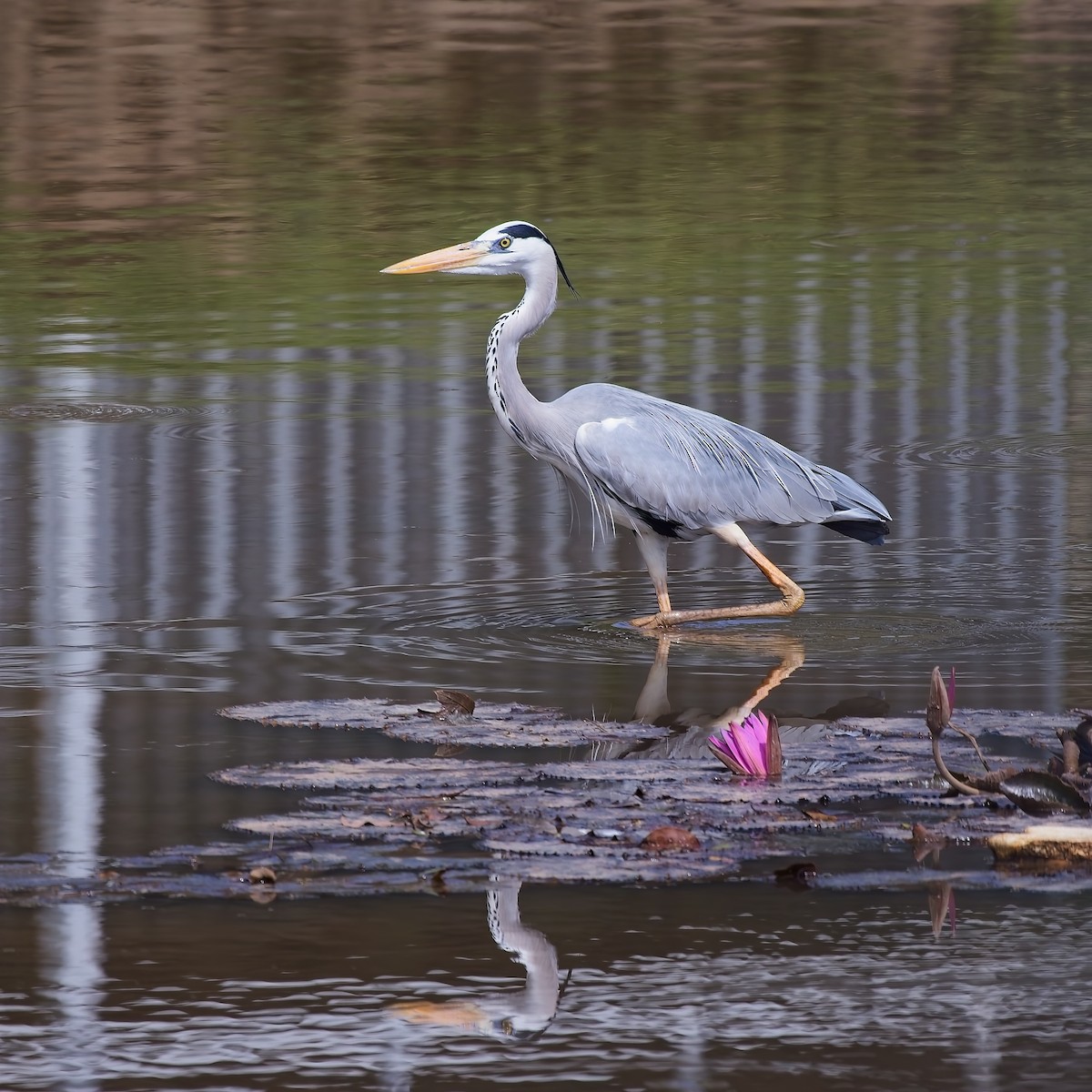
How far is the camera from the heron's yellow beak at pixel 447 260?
11469 millimetres

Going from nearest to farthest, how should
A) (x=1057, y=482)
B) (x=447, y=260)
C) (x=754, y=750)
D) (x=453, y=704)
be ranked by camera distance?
(x=754, y=750) → (x=453, y=704) → (x=447, y=260) → (x=1057, y=482)

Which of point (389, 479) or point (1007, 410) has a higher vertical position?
point (1007, 410)

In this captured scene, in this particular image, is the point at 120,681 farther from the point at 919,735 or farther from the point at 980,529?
the point at 980,529

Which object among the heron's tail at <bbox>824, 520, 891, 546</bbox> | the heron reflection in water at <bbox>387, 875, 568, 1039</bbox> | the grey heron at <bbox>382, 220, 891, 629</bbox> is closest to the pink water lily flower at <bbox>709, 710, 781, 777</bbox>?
the heron reflection in water at <bbox>387, 875, 568, 1039</bbox>

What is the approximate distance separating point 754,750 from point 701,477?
3522 mm

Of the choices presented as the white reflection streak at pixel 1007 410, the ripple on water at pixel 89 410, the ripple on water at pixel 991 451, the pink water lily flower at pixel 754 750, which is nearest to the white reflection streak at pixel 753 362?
the ripple on water at pixel 991 451

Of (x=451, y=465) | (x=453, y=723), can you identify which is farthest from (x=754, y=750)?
(x=451, y=465)

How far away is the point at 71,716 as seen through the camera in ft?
29.0

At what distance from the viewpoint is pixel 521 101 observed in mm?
32531

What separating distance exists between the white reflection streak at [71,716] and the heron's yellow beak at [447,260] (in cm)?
179

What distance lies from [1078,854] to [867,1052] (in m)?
1.41

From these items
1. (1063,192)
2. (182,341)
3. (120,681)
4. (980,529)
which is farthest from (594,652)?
(1063,192)

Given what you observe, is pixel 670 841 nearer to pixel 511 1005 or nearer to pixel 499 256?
pixel 511 1005

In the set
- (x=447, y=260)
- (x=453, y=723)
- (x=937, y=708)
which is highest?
(x=447, y=260)
